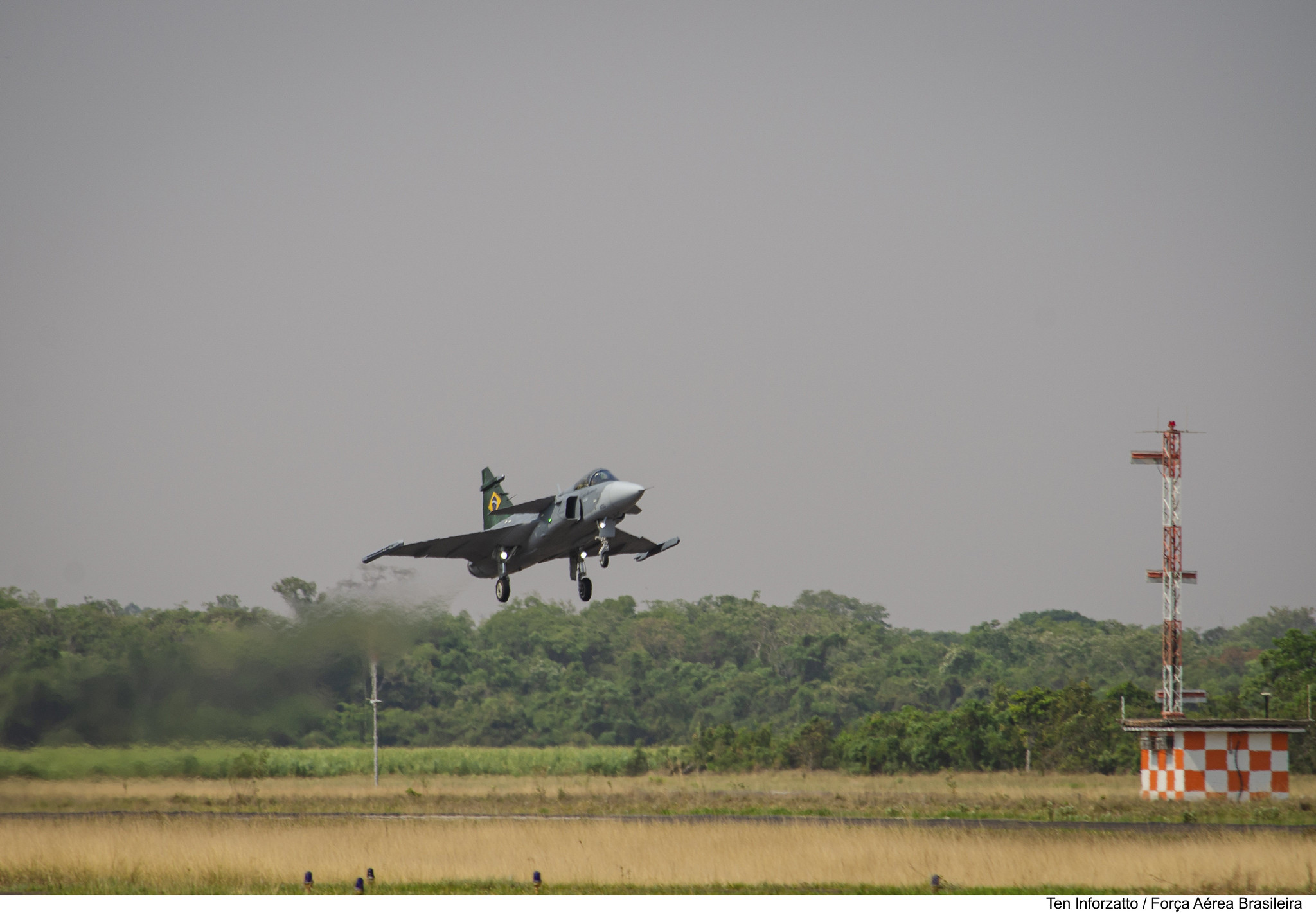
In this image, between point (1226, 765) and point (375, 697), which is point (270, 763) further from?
point (1226, 765)

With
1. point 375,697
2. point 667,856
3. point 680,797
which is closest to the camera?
point 667,856

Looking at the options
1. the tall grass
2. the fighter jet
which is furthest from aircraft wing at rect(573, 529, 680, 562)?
the tall grass

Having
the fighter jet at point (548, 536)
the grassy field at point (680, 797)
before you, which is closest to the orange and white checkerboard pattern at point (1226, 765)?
the grassy field at point (680, 797)

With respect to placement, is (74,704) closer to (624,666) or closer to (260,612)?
(260,612)

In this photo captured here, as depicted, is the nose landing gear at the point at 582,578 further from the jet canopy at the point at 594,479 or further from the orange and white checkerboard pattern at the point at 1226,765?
the orange and white checkerboard pattern at the point at 1226,765

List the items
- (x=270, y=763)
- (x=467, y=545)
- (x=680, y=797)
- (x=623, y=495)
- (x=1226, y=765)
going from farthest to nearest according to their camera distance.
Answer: (x=680, y=797) → (x=1226, y=765) → (x=270, y=763) → (x=467, y=545) → (x=623, y=495)

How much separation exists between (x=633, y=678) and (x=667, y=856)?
65.8m

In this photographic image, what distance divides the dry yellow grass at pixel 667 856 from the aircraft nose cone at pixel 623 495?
294 inches

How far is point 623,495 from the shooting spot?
30188 mm

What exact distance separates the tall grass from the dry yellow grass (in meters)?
4.51

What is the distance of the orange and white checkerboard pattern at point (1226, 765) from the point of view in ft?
142

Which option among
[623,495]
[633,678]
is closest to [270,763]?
[623,495]

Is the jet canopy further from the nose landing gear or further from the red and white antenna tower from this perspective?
the red and white antenna tower

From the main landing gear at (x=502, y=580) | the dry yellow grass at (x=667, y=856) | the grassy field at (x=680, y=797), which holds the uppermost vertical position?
the main landing gear at (x=502, y=580)
